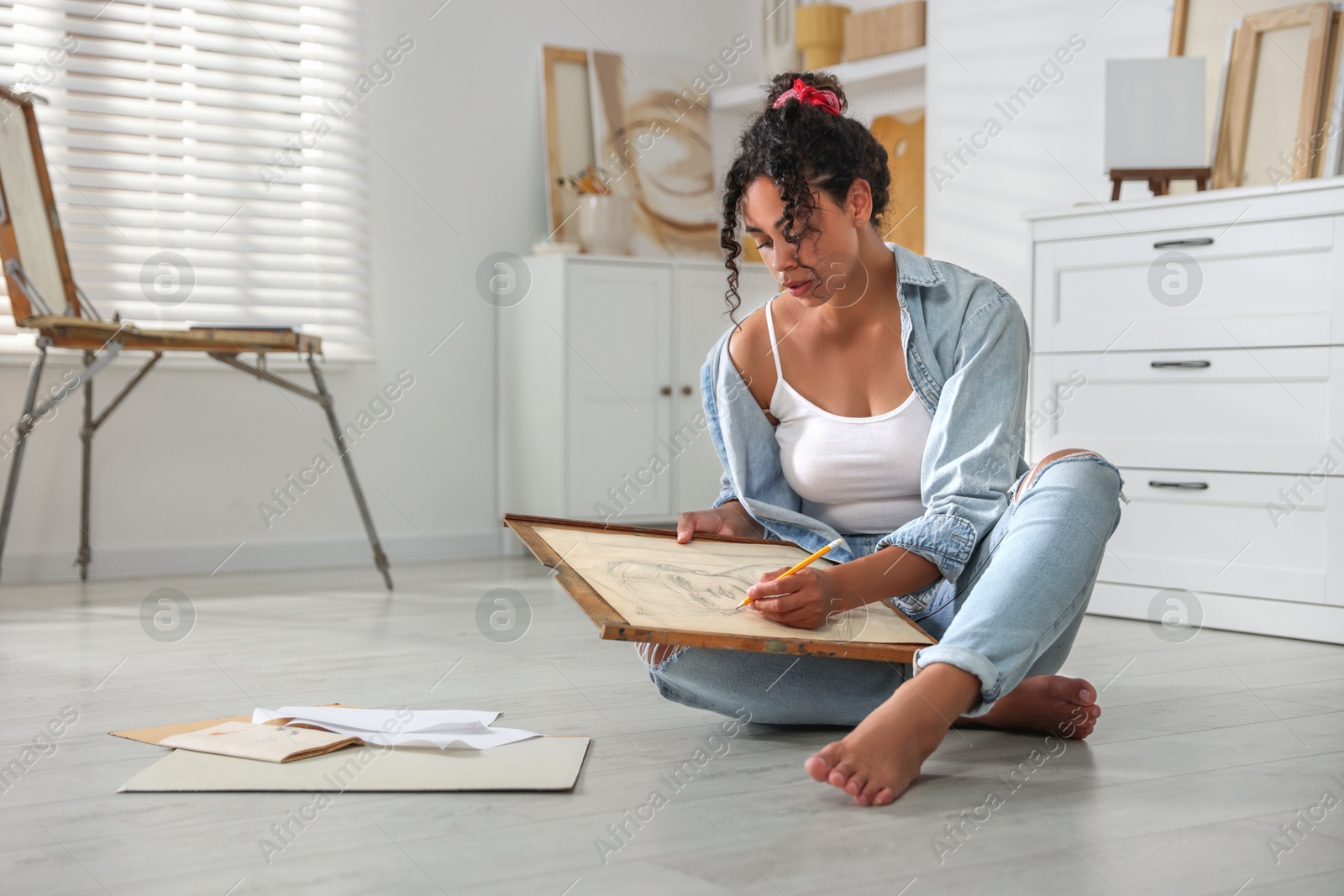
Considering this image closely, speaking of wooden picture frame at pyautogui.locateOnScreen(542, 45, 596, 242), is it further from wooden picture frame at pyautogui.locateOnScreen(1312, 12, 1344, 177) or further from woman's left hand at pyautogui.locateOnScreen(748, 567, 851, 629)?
woman's left hand at pyautogui.locateOnScreen(748, 567, 851, 629)

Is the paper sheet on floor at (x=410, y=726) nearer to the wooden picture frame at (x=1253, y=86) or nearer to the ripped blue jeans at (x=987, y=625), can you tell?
the ripped blue jeans at (x=987, y=625)

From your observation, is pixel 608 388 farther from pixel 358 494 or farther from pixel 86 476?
pixel 86 476

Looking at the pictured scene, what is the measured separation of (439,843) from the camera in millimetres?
1141

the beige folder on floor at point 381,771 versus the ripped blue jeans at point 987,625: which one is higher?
the ripped blue jeans at point 987,625

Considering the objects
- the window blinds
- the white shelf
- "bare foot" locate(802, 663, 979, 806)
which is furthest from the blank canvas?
the window blinds

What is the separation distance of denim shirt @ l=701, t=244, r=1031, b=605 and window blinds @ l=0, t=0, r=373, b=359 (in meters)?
2.31

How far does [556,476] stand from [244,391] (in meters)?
0.93

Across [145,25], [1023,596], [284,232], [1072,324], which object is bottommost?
[1023,596]

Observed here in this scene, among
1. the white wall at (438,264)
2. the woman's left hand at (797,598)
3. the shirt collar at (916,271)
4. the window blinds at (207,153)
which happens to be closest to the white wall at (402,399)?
the white wall at (438,264)

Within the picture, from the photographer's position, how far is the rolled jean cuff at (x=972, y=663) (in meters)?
1.25

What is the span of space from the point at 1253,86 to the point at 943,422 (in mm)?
1914

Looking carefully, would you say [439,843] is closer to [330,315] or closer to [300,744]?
[300,744]

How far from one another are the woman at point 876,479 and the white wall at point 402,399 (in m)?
1.98

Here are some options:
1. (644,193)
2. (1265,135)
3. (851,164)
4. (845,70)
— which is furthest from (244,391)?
(1265,135)
